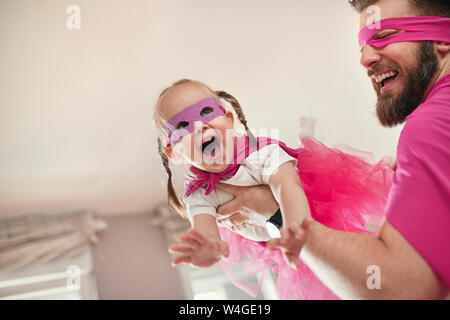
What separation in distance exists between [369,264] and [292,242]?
128 mm

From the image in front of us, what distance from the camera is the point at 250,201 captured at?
0.83 meters

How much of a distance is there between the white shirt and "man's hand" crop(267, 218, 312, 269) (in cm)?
26

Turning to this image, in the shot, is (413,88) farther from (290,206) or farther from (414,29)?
(290,206)

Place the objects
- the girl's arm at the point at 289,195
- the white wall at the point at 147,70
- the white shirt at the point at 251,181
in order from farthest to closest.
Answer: the white wall at the point at 147,70
the white shirt at the point at 251,181
the girl's arm at the point at 289,195

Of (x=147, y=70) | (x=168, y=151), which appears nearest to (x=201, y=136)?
(x=168, y=151)

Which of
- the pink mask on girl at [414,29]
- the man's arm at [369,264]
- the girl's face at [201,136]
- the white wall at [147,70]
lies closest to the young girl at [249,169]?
the girl's face at [201,136]

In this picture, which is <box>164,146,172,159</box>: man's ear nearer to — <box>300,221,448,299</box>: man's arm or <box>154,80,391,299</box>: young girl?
<box>154,80,391,299</box>: young girl

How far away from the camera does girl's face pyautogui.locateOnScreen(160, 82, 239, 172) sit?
2.45ft

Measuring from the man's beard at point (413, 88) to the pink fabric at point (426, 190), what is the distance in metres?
0.20

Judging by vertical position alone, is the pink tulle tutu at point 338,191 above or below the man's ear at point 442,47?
below

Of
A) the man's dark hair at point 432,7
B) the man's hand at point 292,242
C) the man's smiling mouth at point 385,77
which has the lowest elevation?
the man's hand at point 292,242

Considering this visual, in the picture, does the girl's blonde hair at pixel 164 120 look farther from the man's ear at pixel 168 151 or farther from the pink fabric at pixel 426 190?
the pink fabric at pixel 426 190

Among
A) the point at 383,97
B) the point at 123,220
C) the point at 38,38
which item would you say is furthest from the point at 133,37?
the point at 123,220

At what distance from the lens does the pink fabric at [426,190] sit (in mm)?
587
